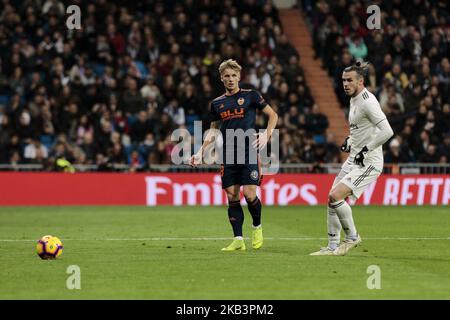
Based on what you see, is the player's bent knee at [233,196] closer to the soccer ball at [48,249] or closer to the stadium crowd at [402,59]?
the soccer ball at [48,249]

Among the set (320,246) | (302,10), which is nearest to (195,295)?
(320,246)

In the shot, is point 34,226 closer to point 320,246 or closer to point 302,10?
point 320,246

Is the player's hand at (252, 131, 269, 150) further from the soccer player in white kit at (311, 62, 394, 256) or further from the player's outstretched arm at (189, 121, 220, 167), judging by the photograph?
the soccer player in white kit at (311, 62, 394, 256)

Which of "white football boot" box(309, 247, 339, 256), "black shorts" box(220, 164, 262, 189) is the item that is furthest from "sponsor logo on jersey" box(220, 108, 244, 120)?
"white football boot" box(309, 247, 339, 256)

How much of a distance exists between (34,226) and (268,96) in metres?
10.8

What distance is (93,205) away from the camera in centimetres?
2514

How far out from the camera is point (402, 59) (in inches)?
1216

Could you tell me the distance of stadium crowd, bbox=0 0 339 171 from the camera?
85.4 ft

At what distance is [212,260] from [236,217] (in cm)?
151

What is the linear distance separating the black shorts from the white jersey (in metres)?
1.38

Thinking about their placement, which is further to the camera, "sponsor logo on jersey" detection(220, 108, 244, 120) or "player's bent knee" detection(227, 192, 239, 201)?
"player's bent knee" detection(227, 192, 239, 201)

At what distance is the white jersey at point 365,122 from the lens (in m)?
13.0

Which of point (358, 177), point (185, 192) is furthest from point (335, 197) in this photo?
point (185, 192)

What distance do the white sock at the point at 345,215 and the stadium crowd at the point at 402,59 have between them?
46.3 feet
